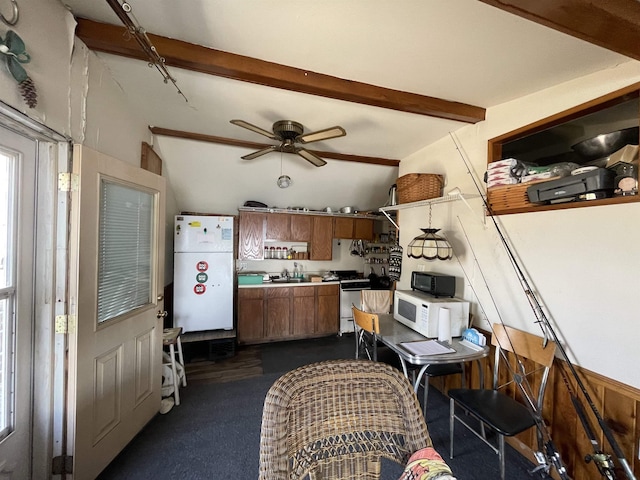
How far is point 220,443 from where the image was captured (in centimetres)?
191

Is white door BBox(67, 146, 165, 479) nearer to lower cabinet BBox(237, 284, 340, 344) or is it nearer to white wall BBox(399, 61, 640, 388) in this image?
lower cabinet BBox(237, 284, 340, 344)

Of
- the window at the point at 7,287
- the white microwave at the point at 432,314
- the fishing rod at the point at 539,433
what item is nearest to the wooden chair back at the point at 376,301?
the white microwave at the point at 432,314

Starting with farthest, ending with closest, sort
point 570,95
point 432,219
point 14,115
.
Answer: point 432,219 < point 570,95 < point 14,115

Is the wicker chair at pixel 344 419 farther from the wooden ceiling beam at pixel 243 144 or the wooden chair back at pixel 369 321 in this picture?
the wooden ceiling beam at pixel 243 144

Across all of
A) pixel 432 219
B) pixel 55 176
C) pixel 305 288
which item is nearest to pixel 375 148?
pixel 432 219

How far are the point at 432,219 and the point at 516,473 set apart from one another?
81.3 inches

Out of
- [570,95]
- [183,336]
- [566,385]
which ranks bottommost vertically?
[183,336]

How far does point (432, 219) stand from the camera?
2.78 m

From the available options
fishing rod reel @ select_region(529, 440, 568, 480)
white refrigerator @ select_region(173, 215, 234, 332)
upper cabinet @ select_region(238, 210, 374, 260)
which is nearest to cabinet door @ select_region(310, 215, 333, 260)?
upper cabinet @ select_region(238, 210, 374, 260)

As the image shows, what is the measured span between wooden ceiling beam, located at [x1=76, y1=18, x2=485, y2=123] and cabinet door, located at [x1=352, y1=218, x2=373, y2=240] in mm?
A: 2485

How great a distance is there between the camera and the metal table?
1727 millimetres

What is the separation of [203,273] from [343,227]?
90.4 inches

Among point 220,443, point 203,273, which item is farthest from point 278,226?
point 220,443

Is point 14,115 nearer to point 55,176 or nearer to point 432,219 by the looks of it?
point 55,176
